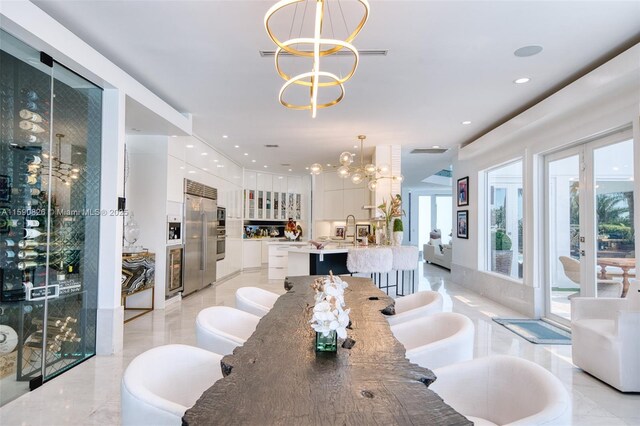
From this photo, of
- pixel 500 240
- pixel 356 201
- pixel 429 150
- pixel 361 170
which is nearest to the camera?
pixel 500 240

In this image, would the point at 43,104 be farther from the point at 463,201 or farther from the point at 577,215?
the point at 463,201

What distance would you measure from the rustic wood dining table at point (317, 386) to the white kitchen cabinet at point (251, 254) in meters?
8.06

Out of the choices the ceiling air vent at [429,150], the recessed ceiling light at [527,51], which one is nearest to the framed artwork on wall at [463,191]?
the ceiling air vent at [429,150]

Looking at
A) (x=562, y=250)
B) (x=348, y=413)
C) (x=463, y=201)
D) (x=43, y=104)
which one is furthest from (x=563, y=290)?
(x=43, y=104)

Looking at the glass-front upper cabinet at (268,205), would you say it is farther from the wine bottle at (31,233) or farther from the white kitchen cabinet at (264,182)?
the wine bottle at (31,233)

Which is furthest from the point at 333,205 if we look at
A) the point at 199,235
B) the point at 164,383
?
the point at 164,383

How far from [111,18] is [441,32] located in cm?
261

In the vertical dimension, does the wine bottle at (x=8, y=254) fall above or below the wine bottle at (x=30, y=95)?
below

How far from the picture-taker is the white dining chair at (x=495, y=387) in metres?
1.38

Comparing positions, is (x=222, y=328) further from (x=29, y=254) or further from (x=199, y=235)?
(x=199, y=235)

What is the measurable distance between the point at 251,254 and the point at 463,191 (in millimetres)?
5650

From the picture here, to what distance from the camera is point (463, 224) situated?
24.3 ft

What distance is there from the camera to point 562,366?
337 centimetres

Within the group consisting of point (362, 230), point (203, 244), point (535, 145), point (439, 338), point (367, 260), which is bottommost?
point (439, 338)
